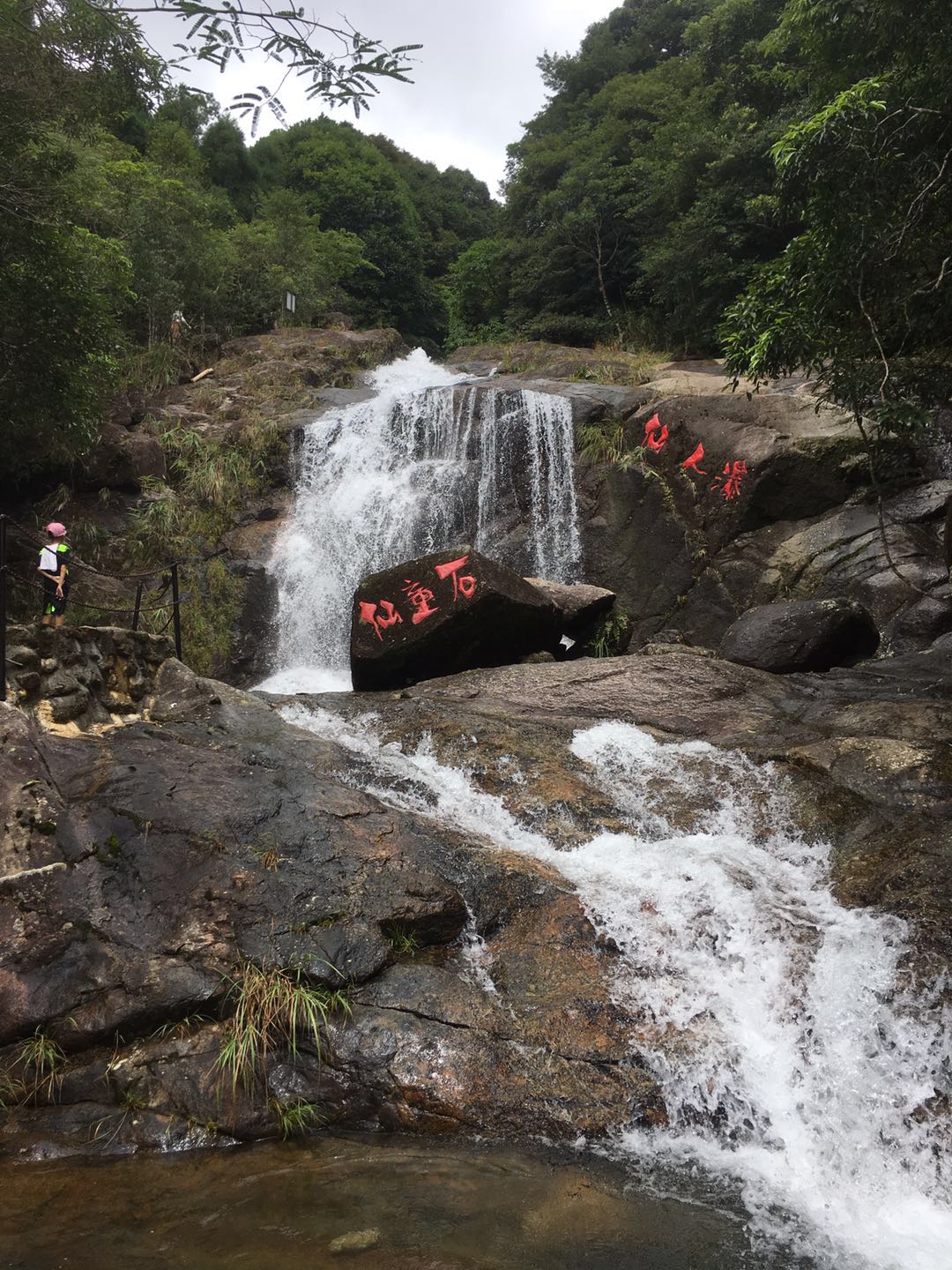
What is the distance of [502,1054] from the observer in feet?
14.3

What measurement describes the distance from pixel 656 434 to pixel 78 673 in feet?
32.7

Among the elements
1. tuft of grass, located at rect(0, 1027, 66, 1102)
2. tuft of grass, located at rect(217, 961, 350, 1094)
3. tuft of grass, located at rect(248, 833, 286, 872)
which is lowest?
tuft of grass, located at rect(0, 1027, 66, 1102)

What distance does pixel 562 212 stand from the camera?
25953mm

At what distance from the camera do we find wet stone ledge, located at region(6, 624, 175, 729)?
246 inches

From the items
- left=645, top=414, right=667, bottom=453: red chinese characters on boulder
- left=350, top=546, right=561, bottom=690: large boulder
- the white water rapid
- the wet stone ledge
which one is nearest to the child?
the wet stone ledge

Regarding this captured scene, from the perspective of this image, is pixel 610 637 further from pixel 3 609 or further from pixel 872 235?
pixel 3 609

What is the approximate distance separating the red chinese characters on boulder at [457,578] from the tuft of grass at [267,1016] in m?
5.40

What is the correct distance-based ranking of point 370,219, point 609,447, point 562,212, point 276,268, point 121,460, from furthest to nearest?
point 370,219
point 562,212
point 276,268
point 121,460
point 609,447

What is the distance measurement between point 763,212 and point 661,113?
810 centimetres

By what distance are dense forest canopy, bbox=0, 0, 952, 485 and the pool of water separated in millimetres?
4221

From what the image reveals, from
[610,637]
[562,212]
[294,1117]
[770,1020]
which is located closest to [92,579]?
[610,637]

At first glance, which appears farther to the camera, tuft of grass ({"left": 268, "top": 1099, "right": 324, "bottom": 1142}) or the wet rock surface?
the wet rock surface

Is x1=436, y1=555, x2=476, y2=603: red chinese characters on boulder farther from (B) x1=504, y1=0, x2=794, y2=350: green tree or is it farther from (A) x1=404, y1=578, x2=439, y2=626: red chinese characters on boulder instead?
A: (B) x1=504, y1=0, x2=794, y2=350: green tree

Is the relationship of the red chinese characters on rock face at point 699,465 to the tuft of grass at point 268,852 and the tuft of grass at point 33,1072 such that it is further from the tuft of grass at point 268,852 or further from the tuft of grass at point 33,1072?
the tuft of grass at point 33,1072
